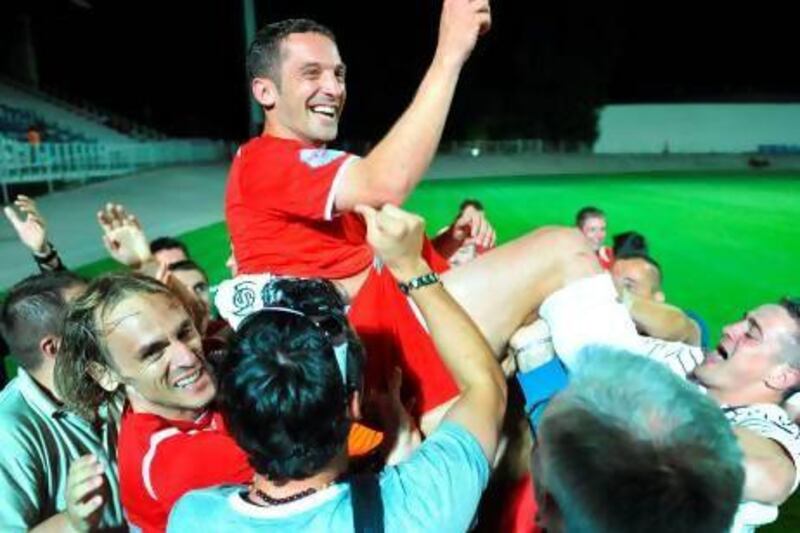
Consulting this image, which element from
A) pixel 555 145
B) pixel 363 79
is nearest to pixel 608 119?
pixel 555 145

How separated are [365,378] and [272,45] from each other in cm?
98

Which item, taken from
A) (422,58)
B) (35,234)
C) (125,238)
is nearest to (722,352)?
(125,238)

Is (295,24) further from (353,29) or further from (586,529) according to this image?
(353,29)

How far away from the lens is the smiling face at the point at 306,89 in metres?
2.31

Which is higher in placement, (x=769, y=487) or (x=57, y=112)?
(x=769, y=487)

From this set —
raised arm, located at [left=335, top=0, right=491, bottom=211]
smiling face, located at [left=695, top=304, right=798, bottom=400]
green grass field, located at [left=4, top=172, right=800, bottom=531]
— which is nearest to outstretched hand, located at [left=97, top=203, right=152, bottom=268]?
raised arm, located at [left=335, top=0, right=491, bottom=211]

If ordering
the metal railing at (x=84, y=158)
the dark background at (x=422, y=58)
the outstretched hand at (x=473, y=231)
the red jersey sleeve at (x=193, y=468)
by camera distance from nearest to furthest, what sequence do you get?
the red jersey sleeve at (x=193, y=468)
the outstretched hand at (x=473, y=231)
the metal railing at (x=84, y=158)
the dark background at (x=422, y=58)

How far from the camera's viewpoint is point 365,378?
2.22 metres

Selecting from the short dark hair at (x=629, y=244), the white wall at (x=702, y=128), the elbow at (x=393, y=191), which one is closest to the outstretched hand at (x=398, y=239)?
the elbow at (x=393, y=191)

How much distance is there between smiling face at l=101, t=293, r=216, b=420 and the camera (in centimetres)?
220

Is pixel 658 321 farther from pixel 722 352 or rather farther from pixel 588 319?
pixel 588 319

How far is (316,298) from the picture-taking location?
75.2 inches

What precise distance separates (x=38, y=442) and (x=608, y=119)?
37864 mm

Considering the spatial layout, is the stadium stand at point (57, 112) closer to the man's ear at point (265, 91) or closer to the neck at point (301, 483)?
the man's ear at point (265, 91)
